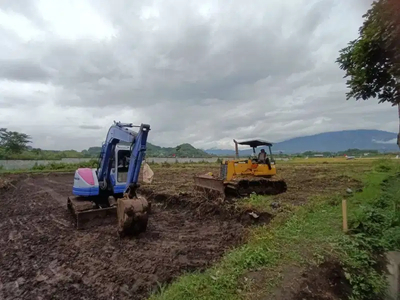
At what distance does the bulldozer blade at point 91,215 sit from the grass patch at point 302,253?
4.26m

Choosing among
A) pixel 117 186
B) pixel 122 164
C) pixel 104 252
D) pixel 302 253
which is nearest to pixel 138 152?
pixel 122 164

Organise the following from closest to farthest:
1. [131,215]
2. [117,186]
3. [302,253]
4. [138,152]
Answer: [302,253], [131,215], [138,152], [117,186]

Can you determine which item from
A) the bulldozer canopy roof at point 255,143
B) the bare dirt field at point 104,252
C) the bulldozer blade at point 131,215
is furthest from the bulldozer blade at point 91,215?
the bulldozer canopy roof at point 255,143

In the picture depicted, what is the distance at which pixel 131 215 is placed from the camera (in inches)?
278

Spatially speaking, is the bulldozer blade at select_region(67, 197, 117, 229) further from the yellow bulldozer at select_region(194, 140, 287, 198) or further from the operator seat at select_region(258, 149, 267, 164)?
the operator seat at select_region(258, 149, 267, 164)

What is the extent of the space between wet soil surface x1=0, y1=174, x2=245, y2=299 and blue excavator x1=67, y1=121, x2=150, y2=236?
432 mm

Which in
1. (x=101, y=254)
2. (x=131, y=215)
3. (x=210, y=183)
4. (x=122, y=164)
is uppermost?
(x=122, y=164)

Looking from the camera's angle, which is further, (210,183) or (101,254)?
(210,183)

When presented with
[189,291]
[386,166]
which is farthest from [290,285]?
[386,166]

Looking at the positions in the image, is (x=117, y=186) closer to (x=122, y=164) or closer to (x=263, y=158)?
(x=122, y=164)

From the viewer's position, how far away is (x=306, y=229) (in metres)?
6.68

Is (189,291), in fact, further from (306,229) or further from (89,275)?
(306,229)

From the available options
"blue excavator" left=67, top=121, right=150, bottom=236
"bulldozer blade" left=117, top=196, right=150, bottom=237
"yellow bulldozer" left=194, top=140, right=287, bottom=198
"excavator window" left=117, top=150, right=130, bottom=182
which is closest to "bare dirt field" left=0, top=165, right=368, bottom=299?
"bulldozer blade" left=117, top=196, right=150, bottom=237

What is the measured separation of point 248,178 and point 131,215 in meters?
5.63
